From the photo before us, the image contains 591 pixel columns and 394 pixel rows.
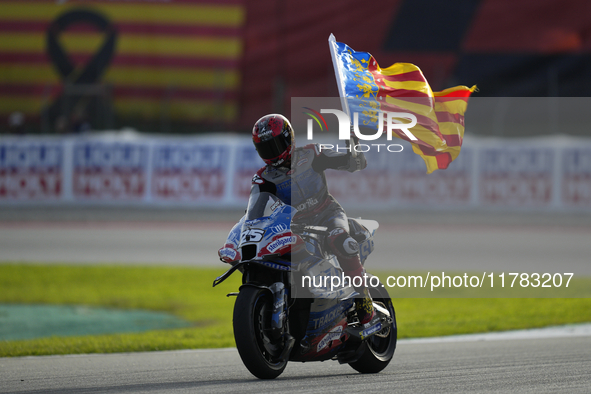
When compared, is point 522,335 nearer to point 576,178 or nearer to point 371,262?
point 371,262

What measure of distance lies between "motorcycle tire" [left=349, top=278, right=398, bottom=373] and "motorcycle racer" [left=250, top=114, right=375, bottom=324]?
1.64 ft

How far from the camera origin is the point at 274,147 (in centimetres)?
552

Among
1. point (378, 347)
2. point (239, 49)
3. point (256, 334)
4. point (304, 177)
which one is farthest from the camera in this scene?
point (239, 49)

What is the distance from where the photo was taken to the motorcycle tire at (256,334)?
16.5ft

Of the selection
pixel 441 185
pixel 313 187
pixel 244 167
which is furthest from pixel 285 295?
pixel 244 167

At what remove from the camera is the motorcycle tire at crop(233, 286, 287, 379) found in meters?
5.04

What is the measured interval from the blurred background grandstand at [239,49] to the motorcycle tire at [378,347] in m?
16.1

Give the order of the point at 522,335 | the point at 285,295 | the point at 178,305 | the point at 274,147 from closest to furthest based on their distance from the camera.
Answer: the point at 285,295
the point at 274,147
the point at 522,335
the point at 178,305

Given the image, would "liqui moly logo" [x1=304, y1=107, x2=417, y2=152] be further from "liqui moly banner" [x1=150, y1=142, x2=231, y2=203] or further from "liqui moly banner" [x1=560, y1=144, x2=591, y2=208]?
"liqui moly banner" [x1=150, y1=142, x2=231, y2=203]

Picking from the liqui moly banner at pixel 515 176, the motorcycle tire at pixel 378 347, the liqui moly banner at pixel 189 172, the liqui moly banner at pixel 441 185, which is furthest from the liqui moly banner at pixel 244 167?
the motorcycle tire at pixel 378 347

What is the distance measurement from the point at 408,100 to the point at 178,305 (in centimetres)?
554

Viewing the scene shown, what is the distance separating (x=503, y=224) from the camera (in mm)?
18734

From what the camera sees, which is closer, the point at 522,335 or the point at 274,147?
the point at 274,147

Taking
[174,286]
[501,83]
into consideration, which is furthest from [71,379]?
[501,83]
